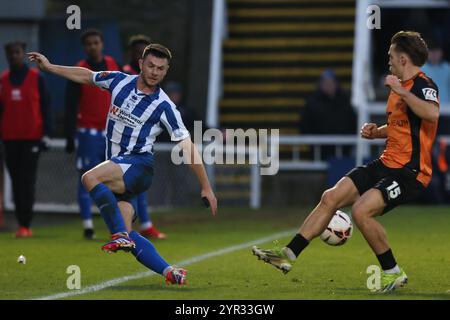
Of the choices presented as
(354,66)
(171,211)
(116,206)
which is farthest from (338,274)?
(354,66)

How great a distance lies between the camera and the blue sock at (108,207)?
9.75 meters

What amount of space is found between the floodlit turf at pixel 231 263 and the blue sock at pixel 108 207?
1.61 feet

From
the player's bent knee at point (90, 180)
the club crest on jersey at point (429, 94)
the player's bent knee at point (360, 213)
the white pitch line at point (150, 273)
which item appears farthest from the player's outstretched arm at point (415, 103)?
the white pitch line at point (150, 273)

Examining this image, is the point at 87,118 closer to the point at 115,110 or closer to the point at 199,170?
the point at 115,110

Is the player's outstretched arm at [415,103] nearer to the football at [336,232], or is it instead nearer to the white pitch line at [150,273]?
the football at [336,232]

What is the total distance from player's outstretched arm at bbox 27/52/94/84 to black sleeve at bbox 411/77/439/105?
2585 millimetres

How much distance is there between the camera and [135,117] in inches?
396

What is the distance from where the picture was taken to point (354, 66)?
826 inches

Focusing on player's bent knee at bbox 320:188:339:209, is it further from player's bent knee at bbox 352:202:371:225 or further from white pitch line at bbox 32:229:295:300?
white pitch line at bbox 32:229:295:300

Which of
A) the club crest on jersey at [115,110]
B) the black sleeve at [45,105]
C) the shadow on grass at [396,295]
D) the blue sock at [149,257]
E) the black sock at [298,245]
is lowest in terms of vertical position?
the shadow on grass at [396,295]

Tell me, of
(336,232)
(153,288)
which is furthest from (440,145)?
(153,288)

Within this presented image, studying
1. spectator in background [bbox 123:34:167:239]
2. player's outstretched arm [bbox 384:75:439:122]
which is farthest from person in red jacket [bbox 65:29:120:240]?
player's outstretched arm [bbox 384:75:439:122]

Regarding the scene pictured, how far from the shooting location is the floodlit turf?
9.45 metres

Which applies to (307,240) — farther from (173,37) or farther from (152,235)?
(173,37)
